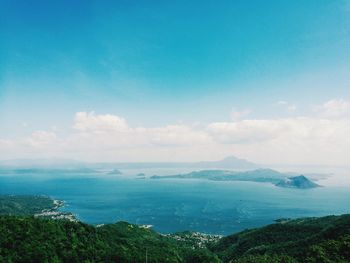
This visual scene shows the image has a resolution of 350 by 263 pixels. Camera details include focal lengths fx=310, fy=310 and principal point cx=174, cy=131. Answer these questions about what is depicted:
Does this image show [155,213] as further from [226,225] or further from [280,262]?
[280,262]

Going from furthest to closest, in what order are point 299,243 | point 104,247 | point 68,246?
point 299,243 < point 104,247 < point 68,246

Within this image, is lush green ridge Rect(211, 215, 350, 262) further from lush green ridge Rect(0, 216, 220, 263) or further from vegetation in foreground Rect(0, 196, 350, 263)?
lush green ridge Rect(0, 216, 220, 263)

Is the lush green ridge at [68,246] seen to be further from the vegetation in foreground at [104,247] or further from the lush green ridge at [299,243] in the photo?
the lush green ridge at [299,243]

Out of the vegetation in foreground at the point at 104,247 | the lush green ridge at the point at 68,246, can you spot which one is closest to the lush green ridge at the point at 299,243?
the vegetation in foreground at the point at 104,247

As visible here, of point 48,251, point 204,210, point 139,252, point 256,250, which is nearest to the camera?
point 48,251

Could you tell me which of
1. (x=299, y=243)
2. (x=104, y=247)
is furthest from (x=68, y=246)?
(x=299, y=243)

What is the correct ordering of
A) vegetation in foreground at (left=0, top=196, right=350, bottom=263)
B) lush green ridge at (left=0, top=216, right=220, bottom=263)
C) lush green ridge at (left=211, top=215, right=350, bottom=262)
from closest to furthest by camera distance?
1. lush green ridge at (left=0, top=216, right=220, bottom=263)
2. vegetation in foreground at (left=0, top=196, right=350, bottom=263)
3. lush green ridge at (left=211, top=215, right=350, bottom=262)

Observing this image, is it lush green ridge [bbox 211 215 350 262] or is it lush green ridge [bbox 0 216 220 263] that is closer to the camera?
lush green ridge [bbox 0 216 220 263]

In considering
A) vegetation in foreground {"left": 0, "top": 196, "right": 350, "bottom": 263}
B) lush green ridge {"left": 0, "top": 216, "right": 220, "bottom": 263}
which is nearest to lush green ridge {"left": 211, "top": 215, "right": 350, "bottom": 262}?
vegetation in foreground {"left": 0, "top": 196, "right": 350, "bottom": 263}

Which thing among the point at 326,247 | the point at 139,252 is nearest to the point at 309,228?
the point at 326,247

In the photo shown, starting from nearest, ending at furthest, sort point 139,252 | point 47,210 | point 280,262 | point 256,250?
point 280,262 < point 139,252 < point 256,250 < point 47,210

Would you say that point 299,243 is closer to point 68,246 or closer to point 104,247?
point 104,247
